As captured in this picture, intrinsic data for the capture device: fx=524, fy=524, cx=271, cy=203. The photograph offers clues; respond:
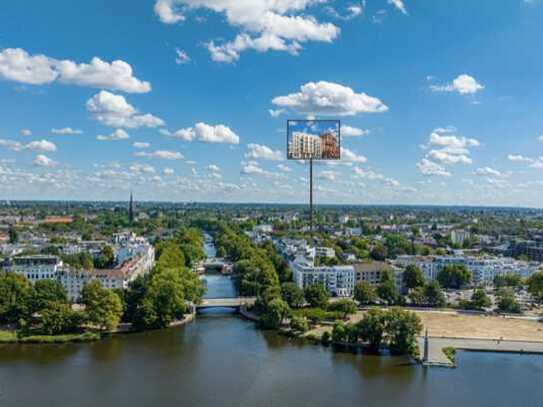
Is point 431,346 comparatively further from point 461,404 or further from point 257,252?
point 257,252

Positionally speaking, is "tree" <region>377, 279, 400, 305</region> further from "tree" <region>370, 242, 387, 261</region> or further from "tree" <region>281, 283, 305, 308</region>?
"tree" <region>370, 242, 387, 261</region>

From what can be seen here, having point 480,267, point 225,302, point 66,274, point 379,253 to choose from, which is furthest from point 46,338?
point 379,253

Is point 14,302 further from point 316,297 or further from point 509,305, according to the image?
point 509,305

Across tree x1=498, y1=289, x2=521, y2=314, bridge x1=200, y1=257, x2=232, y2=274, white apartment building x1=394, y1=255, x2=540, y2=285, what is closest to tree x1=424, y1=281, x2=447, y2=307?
tree x1=498, y1=289, x2=521, y2=314

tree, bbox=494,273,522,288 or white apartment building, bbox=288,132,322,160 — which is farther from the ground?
white apartment building, bbox=288,132,322,160

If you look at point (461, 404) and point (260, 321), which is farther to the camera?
point (260, 321)

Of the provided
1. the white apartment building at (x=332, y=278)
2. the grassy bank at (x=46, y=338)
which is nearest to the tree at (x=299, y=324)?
the grassy bank at (x=46, y=338)

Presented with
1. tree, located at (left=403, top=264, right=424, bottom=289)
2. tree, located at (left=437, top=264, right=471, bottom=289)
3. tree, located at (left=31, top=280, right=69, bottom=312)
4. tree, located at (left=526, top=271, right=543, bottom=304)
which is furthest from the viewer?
tree, located at (left=437, top=264, right=471, bottom=289)

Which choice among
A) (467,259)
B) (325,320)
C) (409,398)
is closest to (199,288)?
(325,320)
